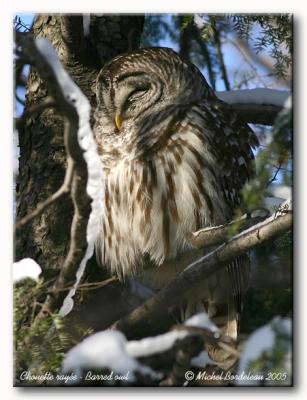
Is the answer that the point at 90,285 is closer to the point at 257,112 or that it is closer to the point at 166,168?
the point at 166,168

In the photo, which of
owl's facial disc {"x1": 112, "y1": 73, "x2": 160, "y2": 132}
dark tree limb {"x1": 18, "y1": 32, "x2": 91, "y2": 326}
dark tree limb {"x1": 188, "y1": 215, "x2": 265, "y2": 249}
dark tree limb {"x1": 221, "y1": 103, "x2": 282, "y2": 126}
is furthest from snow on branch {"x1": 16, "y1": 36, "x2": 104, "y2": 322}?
dark tree limb {"x1": 221, "y1": 103, "x2": 282, "y2": 126}

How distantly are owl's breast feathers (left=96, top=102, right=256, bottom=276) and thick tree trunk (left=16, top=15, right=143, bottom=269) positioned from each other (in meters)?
0.18

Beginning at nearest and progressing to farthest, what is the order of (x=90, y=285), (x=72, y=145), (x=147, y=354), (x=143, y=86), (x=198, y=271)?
1. (x=72, y=145)
2. (x=147, y=354)
3. (x=198, y=271)
4. (x=90, y=285)
5. (x=143, y=86)

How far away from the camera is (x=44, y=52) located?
7.20 ft

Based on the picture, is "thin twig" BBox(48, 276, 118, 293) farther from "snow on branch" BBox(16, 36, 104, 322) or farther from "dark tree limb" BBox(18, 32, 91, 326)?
"dark tree limb" BBox(18, 32, 91, 326)

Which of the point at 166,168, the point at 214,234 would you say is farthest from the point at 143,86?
the point at 214,234

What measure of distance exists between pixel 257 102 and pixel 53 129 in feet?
2.51

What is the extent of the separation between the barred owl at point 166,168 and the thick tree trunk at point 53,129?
0.12 metres

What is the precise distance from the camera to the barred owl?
Answer: 270cm

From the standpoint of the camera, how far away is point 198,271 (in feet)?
8.34

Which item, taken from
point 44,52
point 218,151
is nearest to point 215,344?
point 218,151

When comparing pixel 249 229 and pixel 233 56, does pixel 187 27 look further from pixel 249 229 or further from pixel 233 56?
pixel 249 229

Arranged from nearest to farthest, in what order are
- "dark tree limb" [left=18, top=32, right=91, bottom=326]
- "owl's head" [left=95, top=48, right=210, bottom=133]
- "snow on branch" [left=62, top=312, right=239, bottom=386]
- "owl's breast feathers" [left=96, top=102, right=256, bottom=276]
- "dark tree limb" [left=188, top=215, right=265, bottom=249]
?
"dark tree limb" [left=18, top=32, right=91, bottom=326], "snow on branch" [left=62, top=312, right=239, bottom=386], "dark tree limb" [left=188, top=215, right=265, bottom=249], "owl's breast feathers" [left=96, top=102, right=256, bottom=276], "owl's head" [left=95, top=48, right=210, bottom=133]
